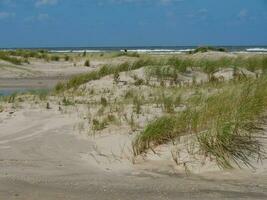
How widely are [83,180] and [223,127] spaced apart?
190 cm

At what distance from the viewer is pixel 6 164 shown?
22.9 feet

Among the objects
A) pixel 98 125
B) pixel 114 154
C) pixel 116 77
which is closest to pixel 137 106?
pixel 98 125

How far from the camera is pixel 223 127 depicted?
7012 millimetres

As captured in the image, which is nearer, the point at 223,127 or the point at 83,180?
the point at 83,180

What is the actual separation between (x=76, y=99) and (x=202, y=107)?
522cm

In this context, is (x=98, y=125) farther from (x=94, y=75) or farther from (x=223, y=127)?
(x=94, y=75)

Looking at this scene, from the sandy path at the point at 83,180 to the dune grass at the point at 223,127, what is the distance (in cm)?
44

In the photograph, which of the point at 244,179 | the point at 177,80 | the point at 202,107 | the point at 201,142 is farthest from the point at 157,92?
the point at 244,179

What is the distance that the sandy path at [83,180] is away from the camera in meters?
5.57

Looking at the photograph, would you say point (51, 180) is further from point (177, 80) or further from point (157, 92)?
point (177, 80)

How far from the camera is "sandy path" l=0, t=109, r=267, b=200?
5570mm

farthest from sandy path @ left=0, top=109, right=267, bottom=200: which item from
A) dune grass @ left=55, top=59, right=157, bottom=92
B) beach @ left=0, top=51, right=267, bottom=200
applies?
dune grass @ left=55, top=59, right=157, bottom=92

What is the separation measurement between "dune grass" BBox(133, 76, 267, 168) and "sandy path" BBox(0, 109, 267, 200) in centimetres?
44

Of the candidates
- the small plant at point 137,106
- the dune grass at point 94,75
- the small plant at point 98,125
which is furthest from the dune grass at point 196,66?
the small plant at point 98,125
